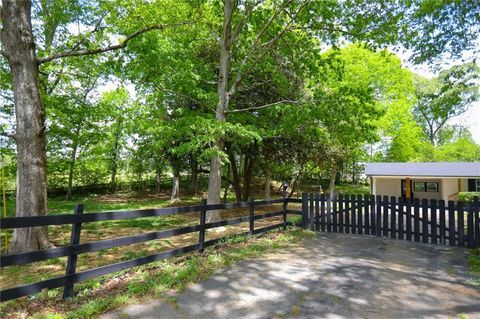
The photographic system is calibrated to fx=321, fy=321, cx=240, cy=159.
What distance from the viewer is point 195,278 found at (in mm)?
5012

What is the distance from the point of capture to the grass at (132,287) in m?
3.76

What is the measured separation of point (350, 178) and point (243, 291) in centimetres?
4343

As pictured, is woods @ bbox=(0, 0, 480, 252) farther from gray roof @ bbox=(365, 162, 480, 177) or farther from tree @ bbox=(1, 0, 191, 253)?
gray roof @ bbox=(365, 162, 480, 177)

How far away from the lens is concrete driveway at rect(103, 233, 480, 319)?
3.87 meters

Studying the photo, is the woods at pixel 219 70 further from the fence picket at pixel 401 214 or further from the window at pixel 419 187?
the window at pixel 419 187

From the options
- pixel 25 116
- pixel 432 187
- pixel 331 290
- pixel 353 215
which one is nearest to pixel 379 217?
pixel 353 215

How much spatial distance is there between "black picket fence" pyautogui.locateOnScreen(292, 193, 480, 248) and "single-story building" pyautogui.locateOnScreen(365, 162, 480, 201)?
56.7ft

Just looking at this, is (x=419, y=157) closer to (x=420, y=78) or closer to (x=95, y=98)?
(x=420, y=78)

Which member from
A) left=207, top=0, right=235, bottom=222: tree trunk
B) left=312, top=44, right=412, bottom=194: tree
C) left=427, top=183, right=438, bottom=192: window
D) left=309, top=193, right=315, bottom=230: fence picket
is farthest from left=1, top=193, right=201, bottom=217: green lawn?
left=427, top=183, right=438, bottom=192: window

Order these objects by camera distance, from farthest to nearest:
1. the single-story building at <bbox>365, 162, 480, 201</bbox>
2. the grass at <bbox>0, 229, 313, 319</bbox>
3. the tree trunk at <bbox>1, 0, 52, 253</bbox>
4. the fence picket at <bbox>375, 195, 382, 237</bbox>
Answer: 1. the single-story building at <bbox>365, 162, 480, 201</bbox>
2. the fence picket at <bbox>375, 195, 382, 237</bbox>
3. the tree trunk at <bbox>1, 0, 52, 253</bbox>
4. the grass at <bbox>0, 229, 313, 319</bbox>

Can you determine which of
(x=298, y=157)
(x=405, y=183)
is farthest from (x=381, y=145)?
(x=298, y=157)

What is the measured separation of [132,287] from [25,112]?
5319mm

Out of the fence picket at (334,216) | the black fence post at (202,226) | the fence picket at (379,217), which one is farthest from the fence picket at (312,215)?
the black fence post at (202,226)

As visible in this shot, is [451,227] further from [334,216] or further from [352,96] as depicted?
[352,96]
